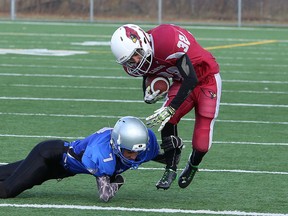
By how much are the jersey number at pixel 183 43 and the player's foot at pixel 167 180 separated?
936mm

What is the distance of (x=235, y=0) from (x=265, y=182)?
26.5m

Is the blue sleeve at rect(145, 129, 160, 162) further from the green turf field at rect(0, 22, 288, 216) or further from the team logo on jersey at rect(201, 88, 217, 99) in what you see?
the team logo on jersey at rect(201, 88, 217, 99)

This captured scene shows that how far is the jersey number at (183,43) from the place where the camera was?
696 centimetres

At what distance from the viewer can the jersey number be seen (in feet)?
22.9

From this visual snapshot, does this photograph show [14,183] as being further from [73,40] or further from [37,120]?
[73,40]

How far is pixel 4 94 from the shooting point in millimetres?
13273

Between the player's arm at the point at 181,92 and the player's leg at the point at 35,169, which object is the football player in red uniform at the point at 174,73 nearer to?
the player's arm at the point at 181,92

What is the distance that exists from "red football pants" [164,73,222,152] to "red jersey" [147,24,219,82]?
8 cm

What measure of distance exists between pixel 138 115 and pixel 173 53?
4.59 m

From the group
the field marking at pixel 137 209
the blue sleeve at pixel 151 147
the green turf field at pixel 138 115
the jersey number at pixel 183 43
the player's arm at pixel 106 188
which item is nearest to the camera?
the field marking at pixel 137 209

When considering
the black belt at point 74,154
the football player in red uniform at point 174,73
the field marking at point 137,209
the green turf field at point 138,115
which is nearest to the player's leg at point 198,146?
the football player in red uniform at point 174,73

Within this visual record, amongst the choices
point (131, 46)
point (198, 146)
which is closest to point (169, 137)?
point (198, 146)

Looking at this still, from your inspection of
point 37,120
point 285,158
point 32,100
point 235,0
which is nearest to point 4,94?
point 32,100

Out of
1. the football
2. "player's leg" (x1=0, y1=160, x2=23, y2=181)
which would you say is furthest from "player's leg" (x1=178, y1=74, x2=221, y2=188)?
"player's leg" (x1=0, y1=160, x2=23, y2=181)
